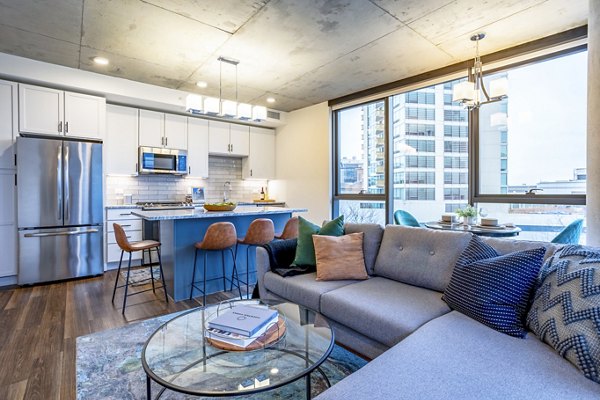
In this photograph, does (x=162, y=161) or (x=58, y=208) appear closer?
(x=58, y=208)

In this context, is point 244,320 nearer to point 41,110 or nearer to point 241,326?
point 241,326

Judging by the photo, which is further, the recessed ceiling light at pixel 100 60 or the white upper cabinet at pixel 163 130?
the white upper cabinet at pixel 163 130

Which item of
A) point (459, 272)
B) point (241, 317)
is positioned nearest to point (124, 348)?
point (241, 317)

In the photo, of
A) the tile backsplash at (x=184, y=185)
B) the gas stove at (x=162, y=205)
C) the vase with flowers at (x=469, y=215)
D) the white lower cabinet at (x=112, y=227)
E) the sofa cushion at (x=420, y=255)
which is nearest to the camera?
the sofa cushion at (x=420, y=255)

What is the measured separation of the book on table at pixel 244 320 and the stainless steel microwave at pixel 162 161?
13.1 feet

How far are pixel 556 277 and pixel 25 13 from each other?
4.36 metres

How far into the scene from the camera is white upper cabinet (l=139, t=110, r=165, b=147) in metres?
4.96

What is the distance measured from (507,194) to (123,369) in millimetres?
4064

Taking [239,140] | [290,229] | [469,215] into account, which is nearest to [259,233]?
[290,229]

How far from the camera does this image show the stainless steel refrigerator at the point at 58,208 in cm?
372

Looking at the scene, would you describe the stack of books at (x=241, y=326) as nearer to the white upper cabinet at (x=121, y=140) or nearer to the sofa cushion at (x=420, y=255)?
the sofa cushion at (x=420, y=255)

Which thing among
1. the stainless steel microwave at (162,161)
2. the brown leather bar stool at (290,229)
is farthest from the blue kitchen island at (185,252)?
the stainless steel microwave at (162,161)

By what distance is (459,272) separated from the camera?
1866 mm

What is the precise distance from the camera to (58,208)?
3.90 metres
